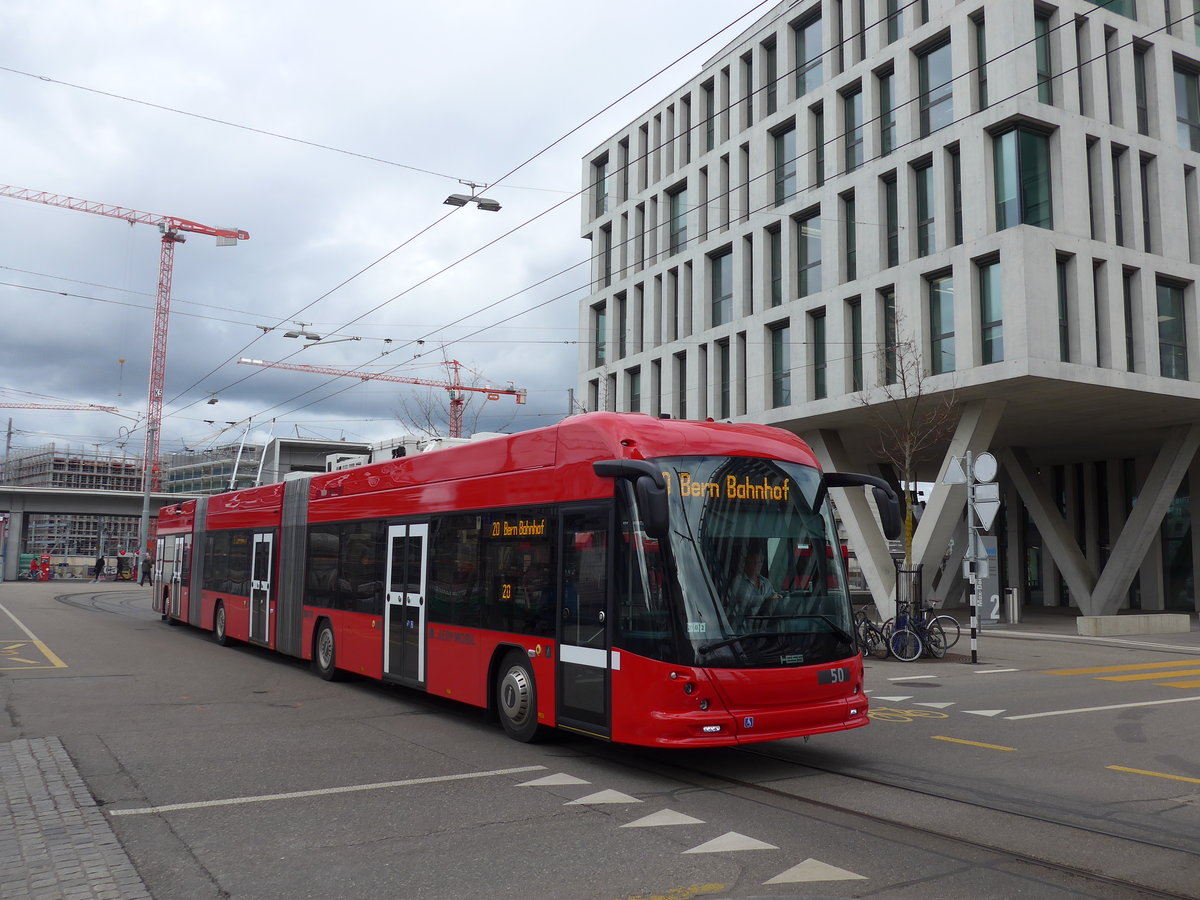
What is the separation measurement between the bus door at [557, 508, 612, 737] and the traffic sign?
1225cm

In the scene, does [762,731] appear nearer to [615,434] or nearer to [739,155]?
[615,434]

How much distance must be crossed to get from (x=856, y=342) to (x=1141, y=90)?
1086 centimetres

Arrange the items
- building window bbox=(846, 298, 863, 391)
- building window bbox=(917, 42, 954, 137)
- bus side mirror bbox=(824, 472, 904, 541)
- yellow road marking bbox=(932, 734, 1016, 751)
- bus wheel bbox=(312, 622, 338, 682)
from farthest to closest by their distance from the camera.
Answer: building window bbox=(846, 298, 863, 391) → building window bbox=(917, 42, 954, 137) → bus wheel bbox=(312, 622, 338, 682) → yellow road marking bbox=(932, 734, 1016, 751) → bus side mirror bbox=(824, 472, 904, 541)

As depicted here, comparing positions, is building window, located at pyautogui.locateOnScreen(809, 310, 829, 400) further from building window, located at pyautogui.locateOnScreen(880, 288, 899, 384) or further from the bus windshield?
the bus windshield

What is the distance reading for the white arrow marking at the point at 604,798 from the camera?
22.6 ft

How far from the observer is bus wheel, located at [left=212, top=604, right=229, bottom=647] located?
755 inches

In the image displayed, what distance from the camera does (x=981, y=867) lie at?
5.45 metres

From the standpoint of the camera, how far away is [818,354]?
3117 centimetres

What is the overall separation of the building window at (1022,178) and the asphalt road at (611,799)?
641 inches

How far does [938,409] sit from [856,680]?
21.5 meters

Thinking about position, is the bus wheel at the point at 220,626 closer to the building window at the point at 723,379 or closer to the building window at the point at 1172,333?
the building window at the point at 723,379

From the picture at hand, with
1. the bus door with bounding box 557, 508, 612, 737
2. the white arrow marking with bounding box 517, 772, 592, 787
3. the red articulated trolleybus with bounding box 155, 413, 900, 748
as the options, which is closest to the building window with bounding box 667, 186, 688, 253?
the red articulated trolleybus with bounding box 155, 413, 900, 748

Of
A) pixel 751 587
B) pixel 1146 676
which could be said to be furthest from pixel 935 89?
pixel 751 587

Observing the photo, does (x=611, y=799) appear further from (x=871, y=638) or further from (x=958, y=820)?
(x=871, y=638)
